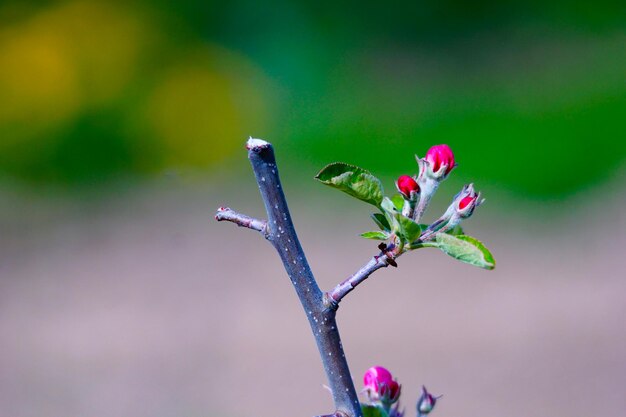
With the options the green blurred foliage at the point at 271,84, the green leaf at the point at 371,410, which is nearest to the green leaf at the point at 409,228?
the green leaf at the point at 371,410

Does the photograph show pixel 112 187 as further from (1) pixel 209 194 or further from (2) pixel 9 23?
(2) pixel 9 23

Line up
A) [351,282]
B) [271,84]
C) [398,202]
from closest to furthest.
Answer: [351,282], [398,202], [271,84]

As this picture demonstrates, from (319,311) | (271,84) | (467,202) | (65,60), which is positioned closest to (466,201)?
(467,202)

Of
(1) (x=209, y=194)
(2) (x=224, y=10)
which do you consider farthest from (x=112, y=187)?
(2) (x=224, y=10)

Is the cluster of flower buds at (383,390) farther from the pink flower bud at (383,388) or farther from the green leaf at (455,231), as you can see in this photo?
the green leaf at (455,231)

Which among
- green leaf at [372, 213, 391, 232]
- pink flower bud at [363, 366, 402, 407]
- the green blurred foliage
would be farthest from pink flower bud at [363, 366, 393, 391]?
the green blurred foliage

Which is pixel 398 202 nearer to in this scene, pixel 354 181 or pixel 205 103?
pixel 354 181

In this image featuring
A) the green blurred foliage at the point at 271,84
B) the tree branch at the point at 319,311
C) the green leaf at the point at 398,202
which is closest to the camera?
the tree branch at the point at 319,311
